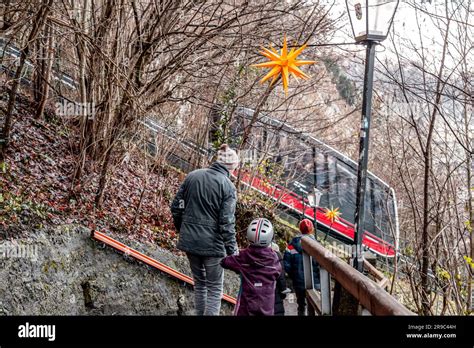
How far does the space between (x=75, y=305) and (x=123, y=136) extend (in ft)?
8.84

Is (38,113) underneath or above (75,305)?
above

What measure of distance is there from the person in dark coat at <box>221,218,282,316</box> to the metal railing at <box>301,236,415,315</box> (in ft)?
1.29

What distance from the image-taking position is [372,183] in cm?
1411

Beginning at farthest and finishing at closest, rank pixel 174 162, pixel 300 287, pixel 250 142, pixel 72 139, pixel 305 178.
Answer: pixel 305 178
pixel 250 142
pixel 174 162
pixel 72 139
pixel 300 287

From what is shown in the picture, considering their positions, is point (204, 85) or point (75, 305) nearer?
point (75, 305)

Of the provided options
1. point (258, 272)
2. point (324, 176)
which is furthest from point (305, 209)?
point (258, 272)

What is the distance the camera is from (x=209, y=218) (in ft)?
14.2

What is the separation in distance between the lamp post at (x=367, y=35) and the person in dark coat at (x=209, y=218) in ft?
3.82

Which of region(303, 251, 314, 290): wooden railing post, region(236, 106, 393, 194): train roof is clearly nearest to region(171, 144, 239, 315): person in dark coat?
region(303, 251, 314, 290): wooden railing post

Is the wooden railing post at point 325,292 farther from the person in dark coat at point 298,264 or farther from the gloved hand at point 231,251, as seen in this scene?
the person in dark coat at point 298,264

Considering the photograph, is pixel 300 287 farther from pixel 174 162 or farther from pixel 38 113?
pixel 38 113

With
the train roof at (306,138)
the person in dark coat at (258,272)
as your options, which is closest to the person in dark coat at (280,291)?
the person in dark coat at (258,272)

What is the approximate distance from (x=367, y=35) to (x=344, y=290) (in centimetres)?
196
